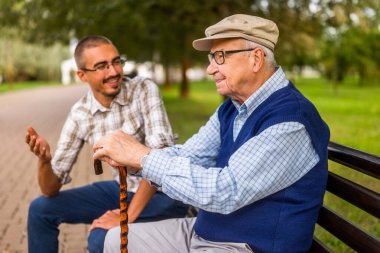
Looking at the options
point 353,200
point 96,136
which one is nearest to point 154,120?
point 96,136

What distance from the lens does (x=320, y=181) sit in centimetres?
211

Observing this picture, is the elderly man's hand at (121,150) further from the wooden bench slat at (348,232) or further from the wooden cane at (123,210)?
the wooden bench slat at (348,232)

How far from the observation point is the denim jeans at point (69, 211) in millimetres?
3080

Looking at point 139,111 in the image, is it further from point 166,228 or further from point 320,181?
point 320,181

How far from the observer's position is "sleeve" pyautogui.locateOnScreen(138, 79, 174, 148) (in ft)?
10.2

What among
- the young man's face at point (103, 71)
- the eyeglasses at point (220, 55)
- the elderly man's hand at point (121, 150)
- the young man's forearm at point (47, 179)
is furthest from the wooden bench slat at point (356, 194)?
the young man's forearm at point (47, 179)

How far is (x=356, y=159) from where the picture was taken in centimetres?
222

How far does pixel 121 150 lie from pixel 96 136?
121cm

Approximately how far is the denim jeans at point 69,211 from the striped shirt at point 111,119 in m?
0.16

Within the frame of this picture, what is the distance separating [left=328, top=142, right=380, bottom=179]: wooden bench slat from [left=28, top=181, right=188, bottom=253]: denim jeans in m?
1.08

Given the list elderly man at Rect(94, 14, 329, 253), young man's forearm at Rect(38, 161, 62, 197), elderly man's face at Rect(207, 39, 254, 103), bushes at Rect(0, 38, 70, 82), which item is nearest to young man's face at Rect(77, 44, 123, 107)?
young man's forearm at Rect(38, 161, 62, 197)

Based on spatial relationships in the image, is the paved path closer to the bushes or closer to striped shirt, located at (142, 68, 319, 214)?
striped shirt, located at (142, 68, 319, 214)

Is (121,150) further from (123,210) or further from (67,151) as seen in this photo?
(67,151)

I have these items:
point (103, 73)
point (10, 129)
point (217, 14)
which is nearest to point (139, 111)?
point (103, 73)
